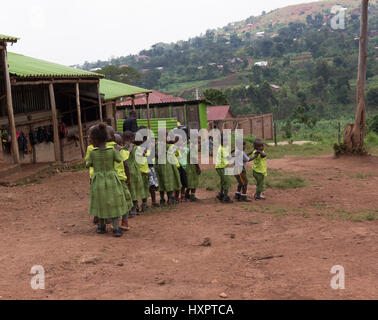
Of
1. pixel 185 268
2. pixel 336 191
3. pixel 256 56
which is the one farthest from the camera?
pixel 256 56

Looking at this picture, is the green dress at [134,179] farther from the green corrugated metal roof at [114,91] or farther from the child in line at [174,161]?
the green corrugated metal roof at [114,91]

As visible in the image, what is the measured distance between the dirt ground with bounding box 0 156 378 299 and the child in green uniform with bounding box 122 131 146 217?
→ 37 centimetres

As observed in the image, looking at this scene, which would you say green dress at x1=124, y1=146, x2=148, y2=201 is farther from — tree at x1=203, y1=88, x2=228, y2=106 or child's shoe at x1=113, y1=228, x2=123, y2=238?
tree at x1=203, y1=88, x2=228, y2=106

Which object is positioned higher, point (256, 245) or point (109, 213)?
point (109, 213)

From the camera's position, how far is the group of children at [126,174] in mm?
5801

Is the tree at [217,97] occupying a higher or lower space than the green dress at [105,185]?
higher

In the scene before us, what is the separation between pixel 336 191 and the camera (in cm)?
942

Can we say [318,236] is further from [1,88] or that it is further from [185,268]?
[1,88]

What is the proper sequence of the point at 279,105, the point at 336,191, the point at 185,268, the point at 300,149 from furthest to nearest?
1. the point at 279,105
2. the point at 300,149
3. the point at 336,191
4. the point at 185,268

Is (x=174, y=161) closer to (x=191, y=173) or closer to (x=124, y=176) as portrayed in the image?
(x=191, y=173)

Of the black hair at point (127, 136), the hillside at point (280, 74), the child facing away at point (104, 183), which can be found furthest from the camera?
the hillside at point (280, 74)

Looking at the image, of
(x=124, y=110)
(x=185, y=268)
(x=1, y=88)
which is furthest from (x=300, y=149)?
(x=185, y=268)

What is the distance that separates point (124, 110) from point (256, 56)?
7394cm

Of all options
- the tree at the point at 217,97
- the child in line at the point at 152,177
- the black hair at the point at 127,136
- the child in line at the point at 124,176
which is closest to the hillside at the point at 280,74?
the tree at the point at 217,97
